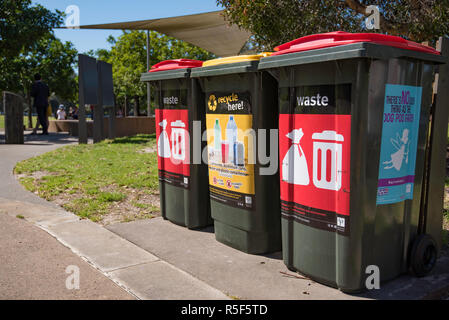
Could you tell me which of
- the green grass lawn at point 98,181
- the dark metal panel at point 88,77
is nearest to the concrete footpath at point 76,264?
the green grass lawn at point 98,181

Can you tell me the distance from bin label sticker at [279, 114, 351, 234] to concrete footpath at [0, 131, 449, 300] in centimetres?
56

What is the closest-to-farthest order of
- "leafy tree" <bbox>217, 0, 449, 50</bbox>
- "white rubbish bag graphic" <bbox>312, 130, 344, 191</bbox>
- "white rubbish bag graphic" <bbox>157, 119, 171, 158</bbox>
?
"white rubbish bag graphic" <bbox>312, 130, 344, 191</bbox>
"white rubbish bag graphic" <bbox>157, 119, 171, 158</bbox>
"leafy tree" <bbox>217, 0, 449, 50</bbox>

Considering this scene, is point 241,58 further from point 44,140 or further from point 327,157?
point 44,140

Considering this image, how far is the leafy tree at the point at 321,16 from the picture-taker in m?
8.02

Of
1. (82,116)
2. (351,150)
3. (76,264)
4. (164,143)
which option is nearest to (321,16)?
(164,143)

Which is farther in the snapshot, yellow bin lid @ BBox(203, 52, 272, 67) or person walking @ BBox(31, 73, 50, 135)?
person walking @ BBox(31, 73, 50, 135)

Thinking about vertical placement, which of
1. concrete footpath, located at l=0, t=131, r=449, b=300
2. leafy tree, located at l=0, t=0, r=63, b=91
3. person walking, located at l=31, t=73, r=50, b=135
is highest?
leafy tree, located at l=0, t=0, r=63, b=91

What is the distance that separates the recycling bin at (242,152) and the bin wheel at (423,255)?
117 centimetres

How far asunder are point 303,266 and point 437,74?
6.43 ft

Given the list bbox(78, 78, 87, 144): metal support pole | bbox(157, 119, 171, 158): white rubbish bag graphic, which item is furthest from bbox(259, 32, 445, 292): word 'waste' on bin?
bbox(78, 78, 87, 144): metal support pole

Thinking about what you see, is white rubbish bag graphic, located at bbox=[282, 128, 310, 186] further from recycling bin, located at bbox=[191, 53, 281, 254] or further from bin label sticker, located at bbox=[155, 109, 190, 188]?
bin label sticker, located at bbox=[155, 109, 190, 188]

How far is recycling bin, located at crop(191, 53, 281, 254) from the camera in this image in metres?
3.79
